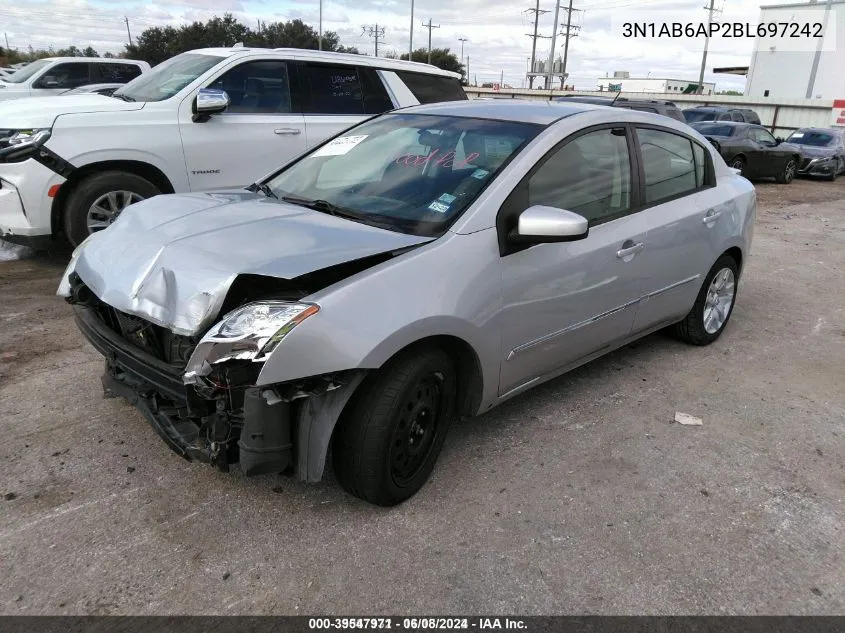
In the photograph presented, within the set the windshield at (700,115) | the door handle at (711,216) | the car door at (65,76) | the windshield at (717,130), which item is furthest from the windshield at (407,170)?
the windshield at (700,115)

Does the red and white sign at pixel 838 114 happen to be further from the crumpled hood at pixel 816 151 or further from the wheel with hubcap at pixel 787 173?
the wheel with hubcap at pixel 787 173

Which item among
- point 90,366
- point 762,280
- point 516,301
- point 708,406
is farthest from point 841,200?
point 90,366

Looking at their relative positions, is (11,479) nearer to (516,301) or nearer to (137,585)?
(137,585)

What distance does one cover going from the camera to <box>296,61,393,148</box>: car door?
6773 millimetres

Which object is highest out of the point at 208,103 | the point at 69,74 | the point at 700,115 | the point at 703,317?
the point at 69,74

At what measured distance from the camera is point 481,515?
287 cm

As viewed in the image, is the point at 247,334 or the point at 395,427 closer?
the point at 247,334

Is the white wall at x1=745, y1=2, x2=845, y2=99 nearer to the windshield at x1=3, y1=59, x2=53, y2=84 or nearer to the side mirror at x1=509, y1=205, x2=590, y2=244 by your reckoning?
the windshield at x1=3, y1=59, x2=53, y2=84

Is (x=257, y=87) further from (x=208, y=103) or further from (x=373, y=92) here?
(x=373, y=92)

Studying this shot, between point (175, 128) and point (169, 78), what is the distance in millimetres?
849

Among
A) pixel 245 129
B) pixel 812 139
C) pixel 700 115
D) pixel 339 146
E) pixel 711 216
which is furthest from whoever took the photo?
pixel 812 139

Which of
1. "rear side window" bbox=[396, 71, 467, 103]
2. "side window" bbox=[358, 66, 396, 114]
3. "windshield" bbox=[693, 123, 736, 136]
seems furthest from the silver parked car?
"windshield" bbox=[693, 123, 736, 136]

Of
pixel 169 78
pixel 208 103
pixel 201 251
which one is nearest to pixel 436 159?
pixel 201 251

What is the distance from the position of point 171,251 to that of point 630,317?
8.65 feet
